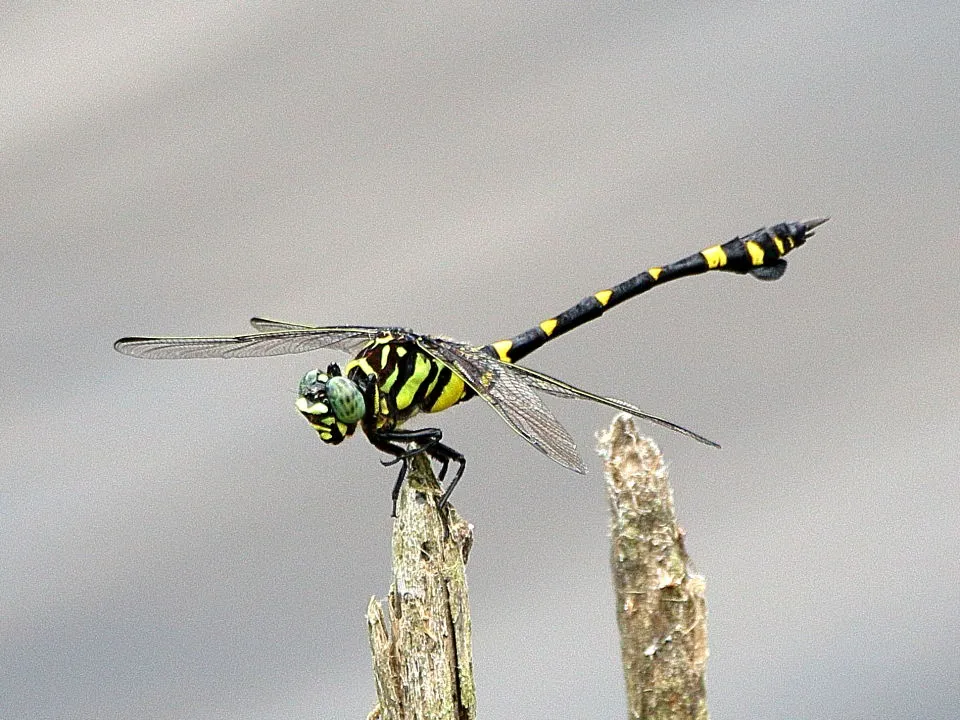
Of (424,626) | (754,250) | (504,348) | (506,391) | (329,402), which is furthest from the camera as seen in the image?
(754,250)

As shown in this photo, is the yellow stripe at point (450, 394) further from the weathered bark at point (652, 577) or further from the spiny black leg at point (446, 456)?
the weathered bark at point (652, 577)

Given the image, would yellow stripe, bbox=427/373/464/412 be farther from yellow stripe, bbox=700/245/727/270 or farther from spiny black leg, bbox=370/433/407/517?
yellow stripe, bbox=700/245/727/270

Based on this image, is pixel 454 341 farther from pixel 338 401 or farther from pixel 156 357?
pixel 156 357

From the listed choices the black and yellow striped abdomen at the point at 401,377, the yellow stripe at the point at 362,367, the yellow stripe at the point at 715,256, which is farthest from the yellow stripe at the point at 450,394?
the yellow stripe at the point at 715,256

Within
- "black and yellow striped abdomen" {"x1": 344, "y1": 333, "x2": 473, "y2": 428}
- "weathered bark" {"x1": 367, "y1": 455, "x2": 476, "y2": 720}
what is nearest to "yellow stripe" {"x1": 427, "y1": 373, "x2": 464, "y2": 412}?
"black and yellow striped abdomen" {"x1": 344, "y1": 333, "x2": 473, "y2": 428}

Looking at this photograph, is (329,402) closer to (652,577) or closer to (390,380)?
(390,380)

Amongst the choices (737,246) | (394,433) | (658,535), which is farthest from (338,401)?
(737,246)

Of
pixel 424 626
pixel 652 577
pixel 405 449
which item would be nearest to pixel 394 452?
pixel 405 449
